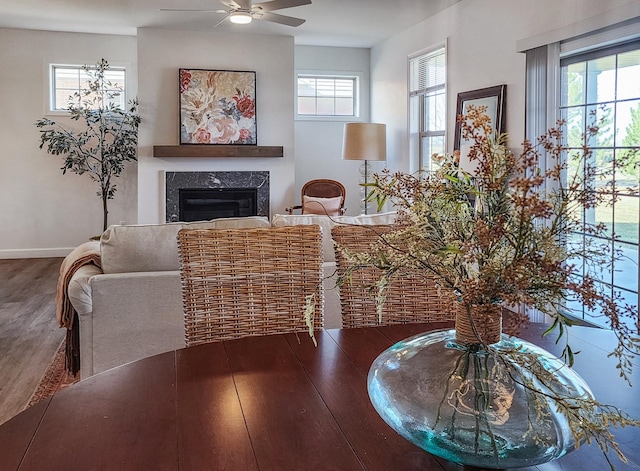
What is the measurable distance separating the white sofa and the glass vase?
189 cm

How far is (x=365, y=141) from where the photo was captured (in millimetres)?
6410

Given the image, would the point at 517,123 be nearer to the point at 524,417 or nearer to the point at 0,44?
the point at 524,417

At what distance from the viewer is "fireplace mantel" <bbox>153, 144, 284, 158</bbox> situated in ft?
20.8

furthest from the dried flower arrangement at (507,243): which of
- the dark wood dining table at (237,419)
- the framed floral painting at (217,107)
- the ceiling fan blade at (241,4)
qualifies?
the framed floral painting at (217,107)

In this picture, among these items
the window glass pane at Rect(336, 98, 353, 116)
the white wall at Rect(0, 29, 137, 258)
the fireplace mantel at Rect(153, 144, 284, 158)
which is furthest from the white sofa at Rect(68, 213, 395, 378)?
the window glass pane at Rect(336, 98, 353, 116)

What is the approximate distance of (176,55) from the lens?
6.41 m

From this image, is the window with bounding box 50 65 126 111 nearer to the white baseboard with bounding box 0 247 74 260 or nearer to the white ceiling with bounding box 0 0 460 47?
the white ceiling with bounding box 0 0 460 47

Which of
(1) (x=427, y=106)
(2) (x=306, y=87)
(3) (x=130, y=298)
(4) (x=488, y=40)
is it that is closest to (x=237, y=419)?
(3) (x=130, y=298)

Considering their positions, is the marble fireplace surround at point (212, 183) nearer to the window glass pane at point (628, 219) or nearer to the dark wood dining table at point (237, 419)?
the window glass pane at point (628, 219)

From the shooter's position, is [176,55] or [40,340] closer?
[40,340]

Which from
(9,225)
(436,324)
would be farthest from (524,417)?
(9,225)

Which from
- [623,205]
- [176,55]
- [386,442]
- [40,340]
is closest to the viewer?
[386,442]

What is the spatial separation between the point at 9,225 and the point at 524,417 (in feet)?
23.3

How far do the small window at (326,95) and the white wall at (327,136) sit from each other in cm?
12
